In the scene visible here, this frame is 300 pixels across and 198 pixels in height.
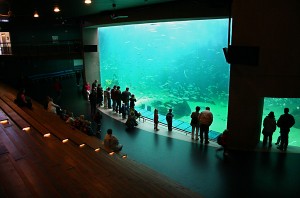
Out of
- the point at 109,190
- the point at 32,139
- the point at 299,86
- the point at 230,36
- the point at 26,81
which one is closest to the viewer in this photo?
the point at 109,190

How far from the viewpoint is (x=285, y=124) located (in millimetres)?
8031

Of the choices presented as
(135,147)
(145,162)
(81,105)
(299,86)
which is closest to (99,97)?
(81,105)

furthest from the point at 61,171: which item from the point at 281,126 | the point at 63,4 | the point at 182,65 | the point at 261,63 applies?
the point at 182,65

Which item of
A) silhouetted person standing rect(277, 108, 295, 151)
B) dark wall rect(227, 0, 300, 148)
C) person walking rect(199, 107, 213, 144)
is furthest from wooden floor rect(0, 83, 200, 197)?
silhouetted person standing rect(277, 108, 295, 151)

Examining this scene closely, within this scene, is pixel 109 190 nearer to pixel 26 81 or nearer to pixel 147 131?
pixel 147 131

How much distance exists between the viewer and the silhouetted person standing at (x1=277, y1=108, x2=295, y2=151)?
26.2ft

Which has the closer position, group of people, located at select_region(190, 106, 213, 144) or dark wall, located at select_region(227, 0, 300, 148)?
dark wall, located at select_region(227, 0, 300, 148)

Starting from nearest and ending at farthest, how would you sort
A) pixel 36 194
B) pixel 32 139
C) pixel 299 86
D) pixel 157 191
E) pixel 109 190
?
pixel 36 194 → pixel 109 190 → pixel 157 191 → pixel 32 139 → pixel 299 86

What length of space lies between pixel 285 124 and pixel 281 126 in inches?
5.4

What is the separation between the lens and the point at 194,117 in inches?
358

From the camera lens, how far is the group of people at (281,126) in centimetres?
799

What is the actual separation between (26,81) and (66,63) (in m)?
7.51

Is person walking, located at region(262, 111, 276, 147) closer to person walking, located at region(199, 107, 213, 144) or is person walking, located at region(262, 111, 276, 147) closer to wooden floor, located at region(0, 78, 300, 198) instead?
wooden floor, located at region(0, 78, 300, 198)

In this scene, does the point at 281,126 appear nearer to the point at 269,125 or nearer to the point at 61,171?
the point at 269,125
